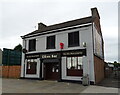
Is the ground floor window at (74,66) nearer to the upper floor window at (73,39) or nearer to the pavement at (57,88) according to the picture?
the upper floor window at (73,39)

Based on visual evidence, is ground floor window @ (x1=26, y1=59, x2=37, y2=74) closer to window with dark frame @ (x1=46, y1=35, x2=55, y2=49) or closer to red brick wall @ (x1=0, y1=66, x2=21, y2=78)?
red brick wall @ (x1=0, y1=66, x2=21, y2=78)

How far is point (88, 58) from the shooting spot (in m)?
13.1

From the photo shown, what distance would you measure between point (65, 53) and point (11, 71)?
10.1m

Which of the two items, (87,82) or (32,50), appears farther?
(32,50)

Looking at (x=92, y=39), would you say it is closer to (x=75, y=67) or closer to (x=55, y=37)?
(x=75, y=67)

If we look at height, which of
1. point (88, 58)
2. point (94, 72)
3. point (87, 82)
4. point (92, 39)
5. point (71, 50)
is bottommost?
point (87, 82)

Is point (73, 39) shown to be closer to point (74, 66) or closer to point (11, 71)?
point (74, 66)

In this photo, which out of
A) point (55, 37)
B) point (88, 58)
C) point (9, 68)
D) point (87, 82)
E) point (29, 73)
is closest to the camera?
point (87, 82)

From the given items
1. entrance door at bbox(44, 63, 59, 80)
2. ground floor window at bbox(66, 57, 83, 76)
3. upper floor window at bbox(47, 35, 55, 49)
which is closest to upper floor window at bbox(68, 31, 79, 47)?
ground floor window at bbox(66, 57, 83, 76)

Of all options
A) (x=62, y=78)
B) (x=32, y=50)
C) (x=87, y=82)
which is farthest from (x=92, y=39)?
(x=32, y=50)

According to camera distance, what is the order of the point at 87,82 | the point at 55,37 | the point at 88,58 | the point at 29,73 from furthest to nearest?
1. the point at 29,73
2. the point at 55,37
3. the point at 88,58
4. the point at 87,82

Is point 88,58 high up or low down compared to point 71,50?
down

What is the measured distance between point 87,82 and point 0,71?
15537 millimetres

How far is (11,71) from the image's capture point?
1964 centimetres
